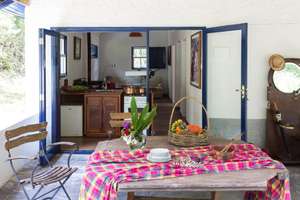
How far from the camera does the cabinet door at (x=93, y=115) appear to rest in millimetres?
7293

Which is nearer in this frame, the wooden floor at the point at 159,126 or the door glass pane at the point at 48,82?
the door glass pane at the point at 48,82

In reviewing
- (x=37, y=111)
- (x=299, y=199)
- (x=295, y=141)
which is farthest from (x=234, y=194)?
(x=37, y=111)

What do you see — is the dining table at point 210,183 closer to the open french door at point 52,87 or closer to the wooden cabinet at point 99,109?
the open french door at point 52,87

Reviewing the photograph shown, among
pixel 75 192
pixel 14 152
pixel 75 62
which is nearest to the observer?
pixel 75 192

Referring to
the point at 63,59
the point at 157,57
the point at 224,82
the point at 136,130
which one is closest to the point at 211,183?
the point at 136,130

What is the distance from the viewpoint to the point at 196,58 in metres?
6.88

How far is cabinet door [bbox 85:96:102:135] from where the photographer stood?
23.9 ft

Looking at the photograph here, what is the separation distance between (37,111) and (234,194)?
3134mm

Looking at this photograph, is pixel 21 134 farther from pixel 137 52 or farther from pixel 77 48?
pixel 137 52

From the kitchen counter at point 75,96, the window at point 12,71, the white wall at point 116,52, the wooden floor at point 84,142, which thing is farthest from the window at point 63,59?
the white wall at point 116,52

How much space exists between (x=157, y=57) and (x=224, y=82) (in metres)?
8.14

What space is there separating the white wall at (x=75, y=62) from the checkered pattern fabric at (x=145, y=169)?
5.63 meters

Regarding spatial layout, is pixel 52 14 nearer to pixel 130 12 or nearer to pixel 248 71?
pixel 130 12

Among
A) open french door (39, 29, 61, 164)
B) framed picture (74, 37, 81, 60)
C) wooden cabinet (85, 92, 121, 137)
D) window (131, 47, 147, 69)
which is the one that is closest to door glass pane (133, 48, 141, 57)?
window (131, 47, 147, 69)
